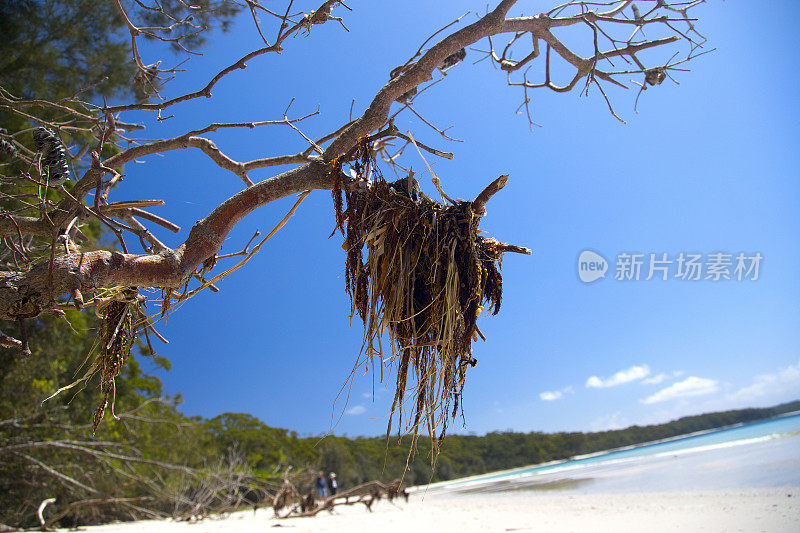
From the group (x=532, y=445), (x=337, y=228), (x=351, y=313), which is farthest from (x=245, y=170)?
(x=532, y=445)

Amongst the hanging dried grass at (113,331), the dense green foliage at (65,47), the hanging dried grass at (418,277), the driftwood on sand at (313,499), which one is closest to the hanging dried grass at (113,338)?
the hanging dried grass at (113,331)

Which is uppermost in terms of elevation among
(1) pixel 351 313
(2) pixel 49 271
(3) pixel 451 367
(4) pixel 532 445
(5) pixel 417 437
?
(2) pixel 49 271

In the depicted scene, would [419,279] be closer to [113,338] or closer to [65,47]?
[113,338]

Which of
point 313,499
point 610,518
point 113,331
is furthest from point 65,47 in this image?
point 610,518

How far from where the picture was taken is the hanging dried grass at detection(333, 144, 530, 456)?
1838 millimetres

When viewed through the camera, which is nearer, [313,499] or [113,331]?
[113,331]

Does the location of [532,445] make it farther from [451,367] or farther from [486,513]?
[451,367]

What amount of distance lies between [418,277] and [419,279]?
13mm

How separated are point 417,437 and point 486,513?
22.0ft

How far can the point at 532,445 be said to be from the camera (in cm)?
2148

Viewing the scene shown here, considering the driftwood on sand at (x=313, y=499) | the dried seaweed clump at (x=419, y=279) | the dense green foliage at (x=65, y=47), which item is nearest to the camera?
the dried seaweed clump at (x=419, y=279)

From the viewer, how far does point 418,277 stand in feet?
6.32

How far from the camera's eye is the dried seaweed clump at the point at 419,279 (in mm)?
1838

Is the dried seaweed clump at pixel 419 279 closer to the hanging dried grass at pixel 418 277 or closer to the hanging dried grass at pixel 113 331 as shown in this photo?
the hanging dried grass at pixel 418 277
